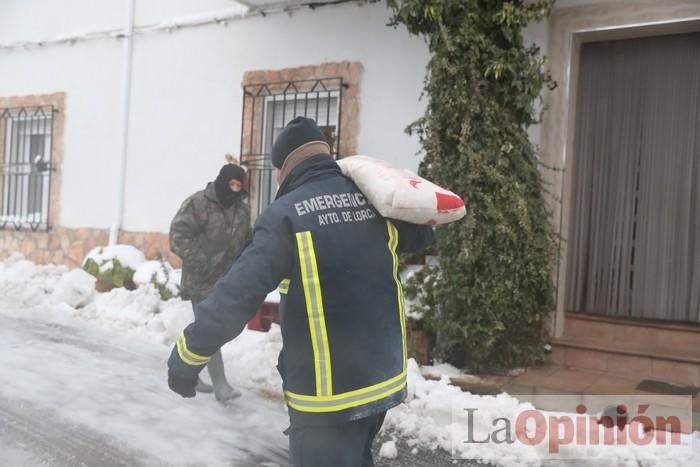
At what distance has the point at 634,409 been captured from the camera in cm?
466

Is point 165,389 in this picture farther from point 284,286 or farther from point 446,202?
point 446,202

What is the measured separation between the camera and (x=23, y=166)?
32.3 ft

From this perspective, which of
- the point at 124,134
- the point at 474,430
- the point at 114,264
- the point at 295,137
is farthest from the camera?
the point at 124,134

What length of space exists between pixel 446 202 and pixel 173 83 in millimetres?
6698

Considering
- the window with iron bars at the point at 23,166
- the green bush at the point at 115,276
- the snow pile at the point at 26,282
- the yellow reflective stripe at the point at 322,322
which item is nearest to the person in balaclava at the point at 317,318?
the yellow reflective stripe at the point at 322,322

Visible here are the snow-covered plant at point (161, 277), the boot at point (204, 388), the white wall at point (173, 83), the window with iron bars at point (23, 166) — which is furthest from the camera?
the window with iron bars at point (23, 166)

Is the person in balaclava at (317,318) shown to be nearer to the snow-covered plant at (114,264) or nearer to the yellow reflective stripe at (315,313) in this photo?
the yellow reflective stripe at (315,313)

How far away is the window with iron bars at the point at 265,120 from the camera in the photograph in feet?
24.8

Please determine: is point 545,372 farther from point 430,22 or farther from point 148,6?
point 148,6

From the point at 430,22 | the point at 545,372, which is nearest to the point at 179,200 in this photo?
the point at 430,22

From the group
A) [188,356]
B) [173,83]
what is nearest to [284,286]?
[188,356]

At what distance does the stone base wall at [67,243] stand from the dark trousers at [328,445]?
20.2 ft

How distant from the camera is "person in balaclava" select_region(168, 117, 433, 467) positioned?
87.0 inches

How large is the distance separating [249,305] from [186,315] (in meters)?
4.53
